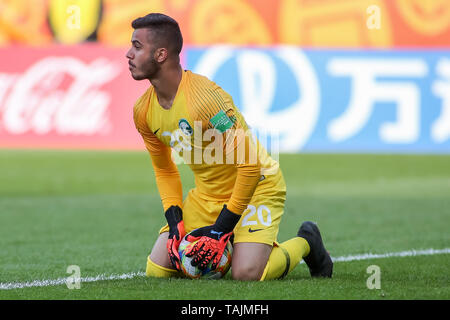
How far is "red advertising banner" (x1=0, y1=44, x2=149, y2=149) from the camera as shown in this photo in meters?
17.6

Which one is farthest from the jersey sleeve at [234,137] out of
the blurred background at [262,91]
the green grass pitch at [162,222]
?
the blurred background at [262,91]

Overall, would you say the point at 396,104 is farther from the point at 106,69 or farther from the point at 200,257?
the point at 200,257

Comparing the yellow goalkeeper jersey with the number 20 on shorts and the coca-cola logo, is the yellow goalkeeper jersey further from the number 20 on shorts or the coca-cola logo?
the coca-cola logo

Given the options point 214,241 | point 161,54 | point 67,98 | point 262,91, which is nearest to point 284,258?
point 214,241

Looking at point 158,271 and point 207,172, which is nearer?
point 158,271

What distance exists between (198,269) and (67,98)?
12964 mm

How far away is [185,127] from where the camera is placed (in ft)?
17.3

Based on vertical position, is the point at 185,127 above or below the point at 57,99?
below

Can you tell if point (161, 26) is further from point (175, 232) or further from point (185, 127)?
point (175, 232)

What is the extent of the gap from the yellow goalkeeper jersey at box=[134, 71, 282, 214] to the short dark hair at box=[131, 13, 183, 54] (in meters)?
0.27

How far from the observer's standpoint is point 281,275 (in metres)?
5.41

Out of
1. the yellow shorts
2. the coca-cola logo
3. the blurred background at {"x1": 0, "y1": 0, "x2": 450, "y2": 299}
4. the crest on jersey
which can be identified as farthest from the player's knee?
the coca-cola logo

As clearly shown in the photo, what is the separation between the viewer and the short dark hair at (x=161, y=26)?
16.9 feet

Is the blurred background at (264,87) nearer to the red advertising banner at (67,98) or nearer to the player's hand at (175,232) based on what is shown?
the red advertising banner at (67,98)
